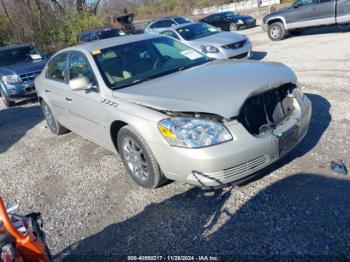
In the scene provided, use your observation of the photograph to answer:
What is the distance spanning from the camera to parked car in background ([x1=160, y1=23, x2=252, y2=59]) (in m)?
10.1

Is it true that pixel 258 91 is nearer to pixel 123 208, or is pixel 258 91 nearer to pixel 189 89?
pixel 189 89

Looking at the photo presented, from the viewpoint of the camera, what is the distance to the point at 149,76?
4.35m

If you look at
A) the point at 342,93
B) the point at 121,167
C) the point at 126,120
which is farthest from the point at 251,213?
the point at 342,93

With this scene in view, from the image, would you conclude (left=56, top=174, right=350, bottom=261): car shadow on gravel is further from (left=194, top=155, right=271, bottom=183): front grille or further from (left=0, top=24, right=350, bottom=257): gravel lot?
(left=194, top=155, right=271, bottom=183): front grille

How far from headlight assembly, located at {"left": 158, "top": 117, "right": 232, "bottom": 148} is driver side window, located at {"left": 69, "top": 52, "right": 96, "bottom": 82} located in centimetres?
162

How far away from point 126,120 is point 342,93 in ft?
13.8

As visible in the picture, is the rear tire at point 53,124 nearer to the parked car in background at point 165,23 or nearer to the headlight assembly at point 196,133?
the headlight assembly at point 196,133

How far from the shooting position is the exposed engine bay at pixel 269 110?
11.3ft

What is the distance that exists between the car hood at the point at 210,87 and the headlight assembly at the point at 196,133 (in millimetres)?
119

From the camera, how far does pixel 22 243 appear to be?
7.00ft

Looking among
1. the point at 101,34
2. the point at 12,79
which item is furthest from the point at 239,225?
the point at 101,34

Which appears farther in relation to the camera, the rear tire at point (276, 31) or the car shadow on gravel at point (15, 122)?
the rear tire at point (276, 31)

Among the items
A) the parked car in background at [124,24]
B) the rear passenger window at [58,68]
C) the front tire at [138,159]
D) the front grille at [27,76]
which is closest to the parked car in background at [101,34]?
the front grille at [27,76]

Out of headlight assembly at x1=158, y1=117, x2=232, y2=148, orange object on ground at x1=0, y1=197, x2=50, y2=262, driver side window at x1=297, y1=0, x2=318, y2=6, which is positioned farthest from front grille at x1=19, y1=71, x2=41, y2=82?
driver side window at x1=297, y1=0, x2=318, y2=6
